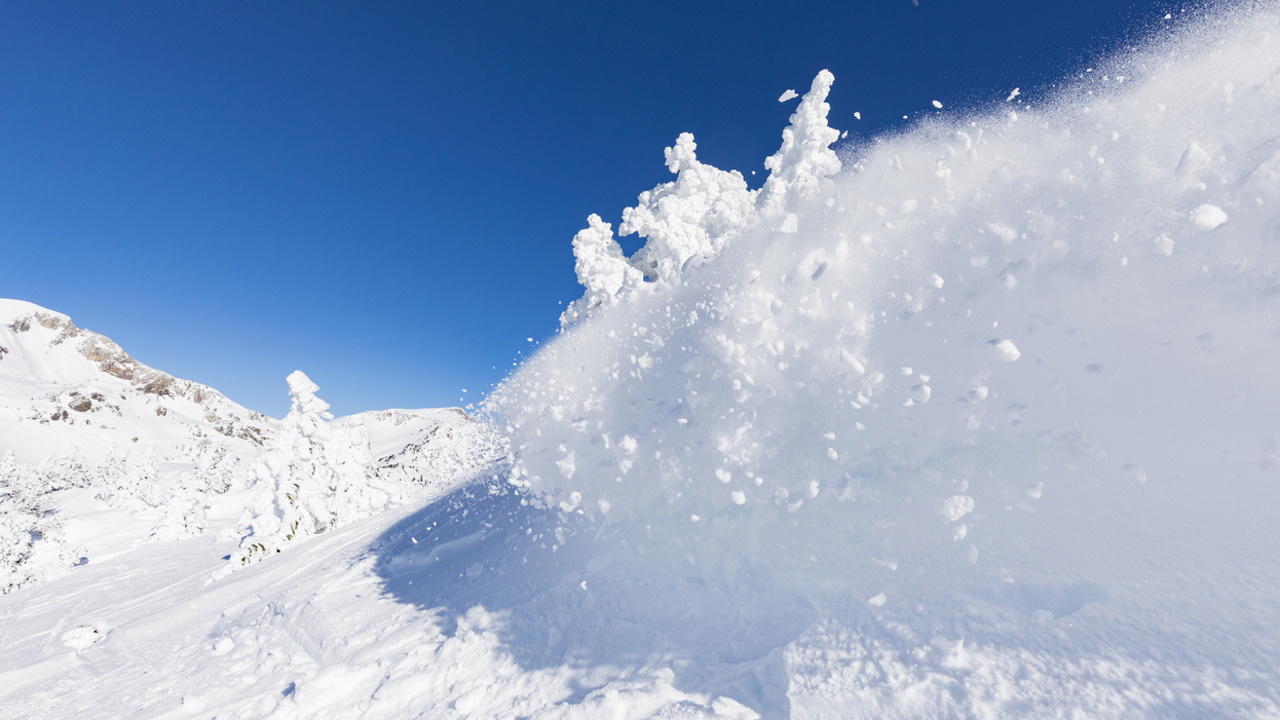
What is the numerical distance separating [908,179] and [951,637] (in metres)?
4.49

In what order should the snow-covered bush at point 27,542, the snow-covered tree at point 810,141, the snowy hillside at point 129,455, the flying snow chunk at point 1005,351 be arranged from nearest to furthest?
the flying snow chunk at point 1005,351 < the snow-covered tree at point 810,141 < the snowy hillside at point 129,455 < the snow-covered bush at point 27,542

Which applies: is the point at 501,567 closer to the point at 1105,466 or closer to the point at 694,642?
the point at 694,642

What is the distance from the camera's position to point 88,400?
88938mm

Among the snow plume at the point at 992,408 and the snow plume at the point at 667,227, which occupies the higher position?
the snow plume at the point at 667,227

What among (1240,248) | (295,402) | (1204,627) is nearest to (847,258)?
(1240,248)

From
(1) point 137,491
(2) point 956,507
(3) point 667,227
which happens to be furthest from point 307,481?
(1) point 137,491

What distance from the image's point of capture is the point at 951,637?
3.21 m

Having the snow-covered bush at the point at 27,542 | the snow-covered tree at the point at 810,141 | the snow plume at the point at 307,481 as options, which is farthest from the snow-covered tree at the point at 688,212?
the snow-covered bush at the point at 27,542

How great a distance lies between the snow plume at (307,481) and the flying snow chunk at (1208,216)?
18.9 m

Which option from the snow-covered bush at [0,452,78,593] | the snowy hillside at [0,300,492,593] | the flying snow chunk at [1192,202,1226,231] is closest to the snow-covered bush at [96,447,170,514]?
the snowy hillside at [0,300,492,593]

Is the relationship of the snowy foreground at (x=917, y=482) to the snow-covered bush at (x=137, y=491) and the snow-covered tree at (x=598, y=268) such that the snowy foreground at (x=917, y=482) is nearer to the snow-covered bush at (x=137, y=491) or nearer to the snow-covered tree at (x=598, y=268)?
the snow-covered tree at (x=598, y=268)

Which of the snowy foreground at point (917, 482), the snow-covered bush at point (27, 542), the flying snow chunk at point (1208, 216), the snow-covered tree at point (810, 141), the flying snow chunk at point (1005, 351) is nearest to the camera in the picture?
the snowy foreground at point (917, 482)

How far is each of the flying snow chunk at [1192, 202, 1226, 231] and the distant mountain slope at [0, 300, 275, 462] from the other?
93.4 meters

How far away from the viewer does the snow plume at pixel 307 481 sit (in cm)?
1719
